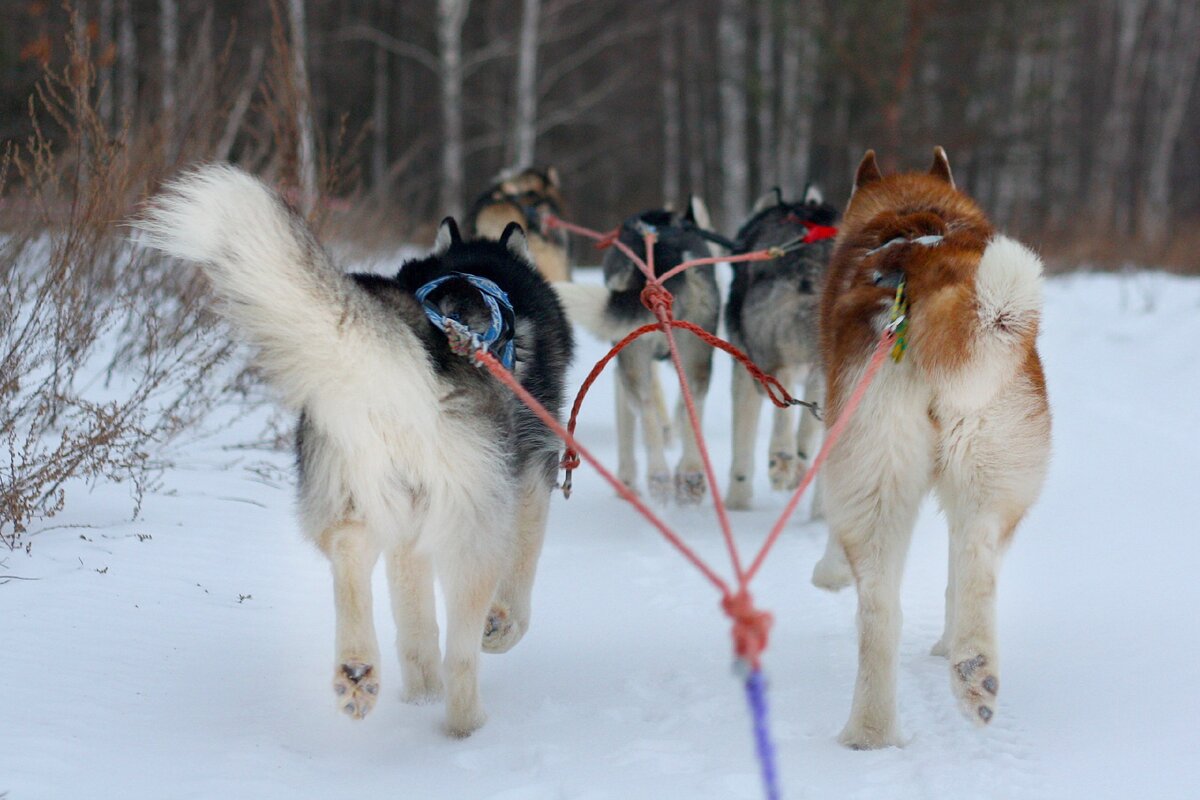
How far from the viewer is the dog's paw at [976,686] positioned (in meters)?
2.48

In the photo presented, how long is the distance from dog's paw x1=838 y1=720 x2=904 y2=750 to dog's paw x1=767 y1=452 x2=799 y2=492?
3039mm

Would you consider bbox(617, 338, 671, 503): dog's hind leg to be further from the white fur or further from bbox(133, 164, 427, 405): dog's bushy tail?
bbox(133, 164, 427, 405): dog's bushy tail

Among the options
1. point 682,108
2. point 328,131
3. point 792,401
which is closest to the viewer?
point 792,401

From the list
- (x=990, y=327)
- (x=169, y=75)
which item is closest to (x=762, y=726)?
A: (x=990, y=327)

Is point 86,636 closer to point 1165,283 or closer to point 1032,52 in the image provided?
point 1165,283

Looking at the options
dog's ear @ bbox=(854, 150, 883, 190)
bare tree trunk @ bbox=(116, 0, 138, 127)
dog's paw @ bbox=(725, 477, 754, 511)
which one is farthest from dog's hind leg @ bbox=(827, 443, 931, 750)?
bare tree trunk @ bbox=(116, 0, 138, 127)

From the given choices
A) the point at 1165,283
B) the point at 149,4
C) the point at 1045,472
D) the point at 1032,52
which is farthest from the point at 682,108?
the point at 1045,472

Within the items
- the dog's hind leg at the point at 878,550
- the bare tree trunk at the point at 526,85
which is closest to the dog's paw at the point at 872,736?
the dog's hind leg at the point at 878,550

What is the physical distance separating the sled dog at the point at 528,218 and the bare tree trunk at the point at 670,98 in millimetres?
14098

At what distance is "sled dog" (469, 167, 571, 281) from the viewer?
7.25 m

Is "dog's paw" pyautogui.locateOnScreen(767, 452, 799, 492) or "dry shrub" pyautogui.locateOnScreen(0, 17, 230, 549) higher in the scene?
"dry shrub" pyautogui.locateOnScreen(0, 17, 230, 549)

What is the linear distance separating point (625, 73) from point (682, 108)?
6.65m

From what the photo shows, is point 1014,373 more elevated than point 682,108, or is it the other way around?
point 682,108

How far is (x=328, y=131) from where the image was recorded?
20672 millimetres
